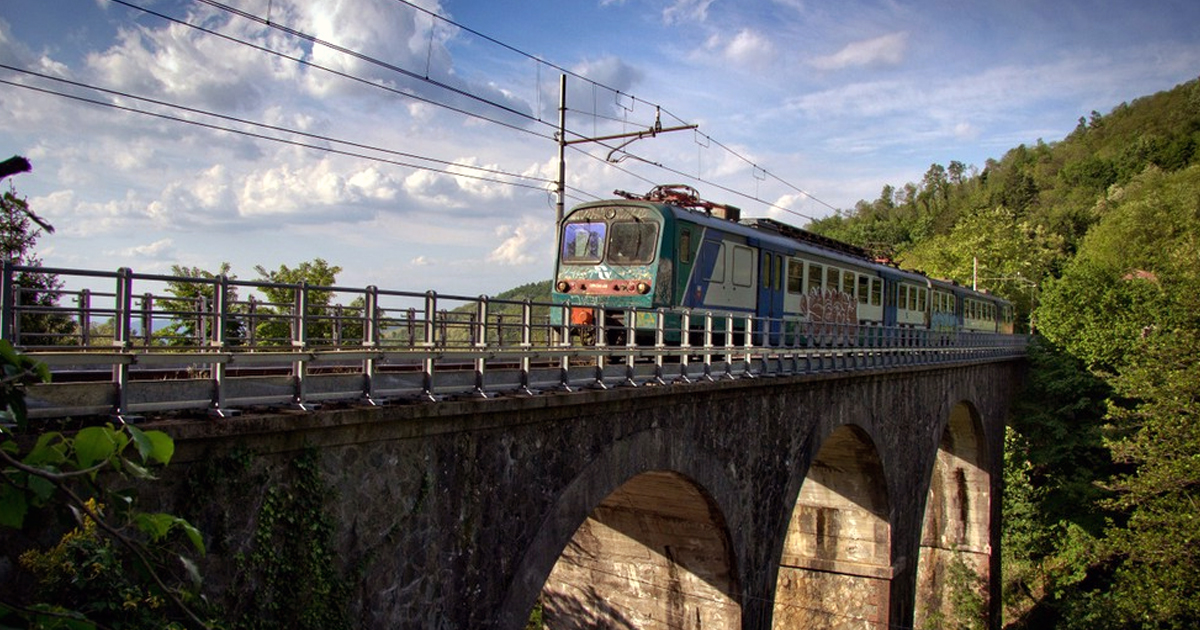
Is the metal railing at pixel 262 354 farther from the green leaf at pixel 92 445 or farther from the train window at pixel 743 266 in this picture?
the train window at pixel 743 266

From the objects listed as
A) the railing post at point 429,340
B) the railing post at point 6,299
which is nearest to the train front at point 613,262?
the railing post at point 429,340

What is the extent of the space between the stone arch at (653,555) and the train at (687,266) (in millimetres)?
2204

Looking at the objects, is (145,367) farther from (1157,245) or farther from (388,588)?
(1157,245)

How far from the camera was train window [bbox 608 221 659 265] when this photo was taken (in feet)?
46.0

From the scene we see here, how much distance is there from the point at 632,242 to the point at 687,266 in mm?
1025

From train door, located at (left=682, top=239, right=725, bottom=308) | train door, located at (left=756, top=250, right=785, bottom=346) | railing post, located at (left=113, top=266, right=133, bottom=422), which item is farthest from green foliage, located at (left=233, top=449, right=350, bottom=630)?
train door, located at (left=756, top=250, right=785, bottom=346)

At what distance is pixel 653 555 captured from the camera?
13406mm

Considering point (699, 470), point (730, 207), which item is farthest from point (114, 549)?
point (730, 207)

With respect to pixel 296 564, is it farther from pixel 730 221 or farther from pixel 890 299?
pixel 890 299

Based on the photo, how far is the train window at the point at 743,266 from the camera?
1578cm

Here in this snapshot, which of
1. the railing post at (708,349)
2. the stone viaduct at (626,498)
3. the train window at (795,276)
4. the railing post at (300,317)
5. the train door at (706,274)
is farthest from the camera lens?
the train window at (795,276)

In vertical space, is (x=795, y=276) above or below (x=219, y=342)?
above

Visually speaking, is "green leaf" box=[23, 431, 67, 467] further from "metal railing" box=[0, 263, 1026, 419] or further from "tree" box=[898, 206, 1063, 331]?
"tree" box=[898, 206, 1063, 331]

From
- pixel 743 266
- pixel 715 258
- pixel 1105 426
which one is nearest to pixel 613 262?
pixel 715 258
